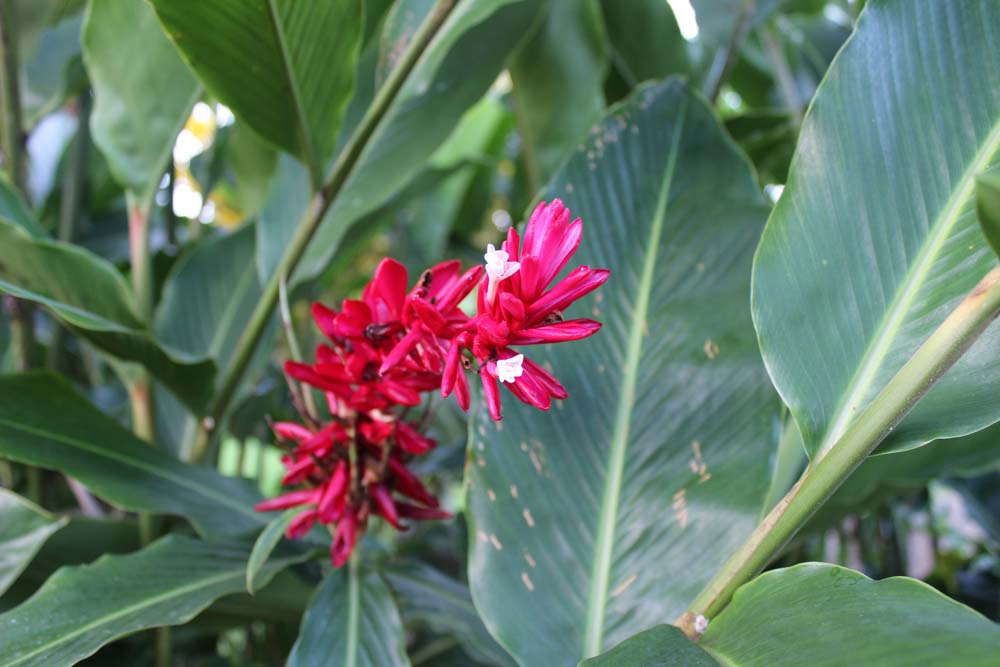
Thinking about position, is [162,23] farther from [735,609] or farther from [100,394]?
[100,394]

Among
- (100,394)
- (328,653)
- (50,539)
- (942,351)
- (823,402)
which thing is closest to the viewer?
(942,351)

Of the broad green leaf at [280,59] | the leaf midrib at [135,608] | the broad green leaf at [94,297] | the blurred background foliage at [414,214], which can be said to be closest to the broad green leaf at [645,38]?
the blurred background foliage at [414,214]

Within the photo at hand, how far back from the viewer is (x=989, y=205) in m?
0.31

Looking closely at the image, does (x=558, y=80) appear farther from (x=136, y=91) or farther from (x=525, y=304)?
(x=525, y=304)

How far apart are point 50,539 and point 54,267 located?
258 millimetres

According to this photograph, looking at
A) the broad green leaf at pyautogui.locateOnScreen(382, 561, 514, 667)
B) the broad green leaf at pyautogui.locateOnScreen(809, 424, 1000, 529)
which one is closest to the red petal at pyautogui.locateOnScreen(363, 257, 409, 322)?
the broad green leaf at pyautogui.locateOnScreen(382, 561, 514, 667)

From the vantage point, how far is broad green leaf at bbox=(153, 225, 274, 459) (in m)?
0.96

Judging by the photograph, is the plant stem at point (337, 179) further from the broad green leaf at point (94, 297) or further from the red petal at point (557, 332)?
the red petal at point (557, 332)

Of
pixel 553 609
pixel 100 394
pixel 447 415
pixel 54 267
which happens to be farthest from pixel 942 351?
pixel 100 394

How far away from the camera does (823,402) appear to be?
494 millimetres

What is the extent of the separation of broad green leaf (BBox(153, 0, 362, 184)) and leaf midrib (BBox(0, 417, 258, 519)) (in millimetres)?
308

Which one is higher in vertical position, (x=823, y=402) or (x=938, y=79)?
(x=938, y=79)

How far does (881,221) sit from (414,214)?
106 centimetres

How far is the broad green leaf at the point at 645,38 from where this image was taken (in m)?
0.94
